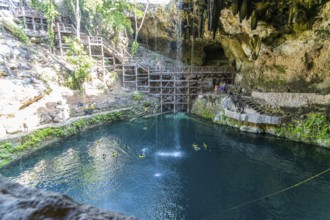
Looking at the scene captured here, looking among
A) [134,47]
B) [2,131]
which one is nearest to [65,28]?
[134,47]

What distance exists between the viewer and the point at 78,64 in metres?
20.0

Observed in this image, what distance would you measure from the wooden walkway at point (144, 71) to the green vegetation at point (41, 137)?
687 cm

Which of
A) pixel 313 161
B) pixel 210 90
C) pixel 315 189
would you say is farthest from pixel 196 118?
pixel 315 189

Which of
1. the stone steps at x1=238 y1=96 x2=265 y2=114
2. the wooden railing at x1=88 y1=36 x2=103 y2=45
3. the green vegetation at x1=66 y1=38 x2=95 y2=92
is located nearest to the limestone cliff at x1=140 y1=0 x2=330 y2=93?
the stone steps at x1=238 y1=96 x2=265 y2=114

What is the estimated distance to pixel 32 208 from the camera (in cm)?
141

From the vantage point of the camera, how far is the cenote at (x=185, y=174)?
8.76 m

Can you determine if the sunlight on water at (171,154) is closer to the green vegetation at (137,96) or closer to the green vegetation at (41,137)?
the green vegetation at (41,137)

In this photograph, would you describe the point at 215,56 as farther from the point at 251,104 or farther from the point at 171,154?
the point at 171,154

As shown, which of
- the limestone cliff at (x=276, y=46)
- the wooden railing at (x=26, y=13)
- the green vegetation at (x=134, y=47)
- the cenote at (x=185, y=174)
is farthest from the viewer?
the green vegetation at (x=134, y=47)

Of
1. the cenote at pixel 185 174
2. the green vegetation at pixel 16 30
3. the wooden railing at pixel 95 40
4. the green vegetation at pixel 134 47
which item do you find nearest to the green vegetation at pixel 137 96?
the cenote at pixel 185 174

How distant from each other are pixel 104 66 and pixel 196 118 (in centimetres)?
1204

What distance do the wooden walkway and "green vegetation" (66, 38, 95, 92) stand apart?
298cm

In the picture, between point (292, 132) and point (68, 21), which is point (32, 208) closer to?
point (292, 132)

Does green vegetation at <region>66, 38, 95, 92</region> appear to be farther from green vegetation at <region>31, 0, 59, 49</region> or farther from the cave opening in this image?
the cave opening
